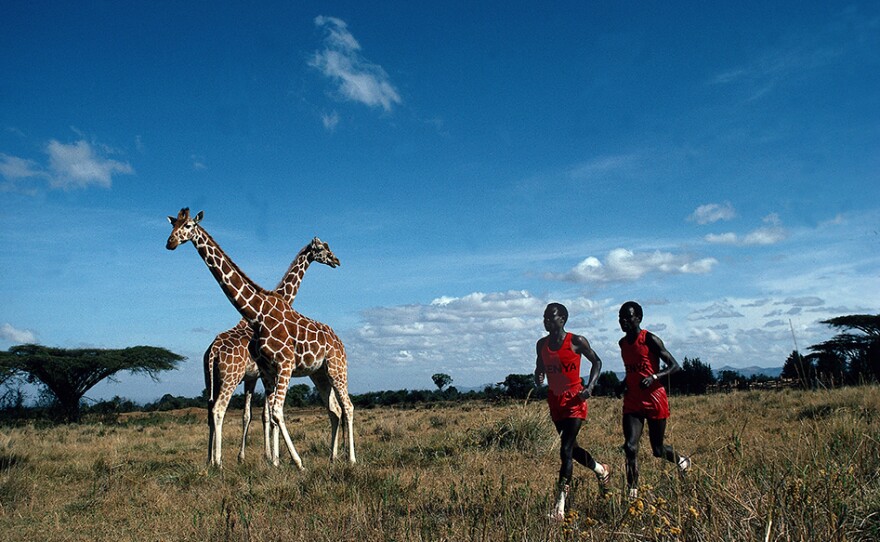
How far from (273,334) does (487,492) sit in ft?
20.2

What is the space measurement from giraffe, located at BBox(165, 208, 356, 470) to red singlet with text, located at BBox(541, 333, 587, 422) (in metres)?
4.47

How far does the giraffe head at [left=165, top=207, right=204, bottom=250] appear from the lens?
349 inches

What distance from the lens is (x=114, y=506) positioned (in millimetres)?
6840

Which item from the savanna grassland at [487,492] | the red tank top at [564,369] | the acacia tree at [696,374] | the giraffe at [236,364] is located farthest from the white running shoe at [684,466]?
the acacia tree at [696,374]

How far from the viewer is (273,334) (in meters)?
9.58

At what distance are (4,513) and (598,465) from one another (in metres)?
6.30

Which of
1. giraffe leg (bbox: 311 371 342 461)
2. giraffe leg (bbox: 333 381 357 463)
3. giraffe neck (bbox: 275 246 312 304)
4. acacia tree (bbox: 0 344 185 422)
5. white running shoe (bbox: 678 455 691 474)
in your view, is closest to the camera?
white running shoe (bbox: 678 455 691 474)

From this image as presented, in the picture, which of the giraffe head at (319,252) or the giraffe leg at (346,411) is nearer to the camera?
the giraffe leg at (346,411)

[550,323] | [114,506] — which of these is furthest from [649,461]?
[114,506]

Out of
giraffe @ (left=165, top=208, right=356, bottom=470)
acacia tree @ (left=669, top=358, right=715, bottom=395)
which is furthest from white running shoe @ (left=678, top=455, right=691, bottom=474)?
acacia tree @ (left=669, top=358, right=715, bottom=395)

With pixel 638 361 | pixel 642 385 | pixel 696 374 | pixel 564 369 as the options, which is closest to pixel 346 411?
pixel 564 369

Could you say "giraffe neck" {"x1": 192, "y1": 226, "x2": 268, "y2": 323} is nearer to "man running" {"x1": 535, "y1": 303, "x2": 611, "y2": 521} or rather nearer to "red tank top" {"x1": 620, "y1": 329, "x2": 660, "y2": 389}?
"man running" {"x1": 535, "y1": 303, "x2": 611, "y2": 521}

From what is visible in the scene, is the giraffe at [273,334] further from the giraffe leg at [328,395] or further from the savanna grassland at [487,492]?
the savanna grassland at [487,492]

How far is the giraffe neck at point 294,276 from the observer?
455 inches
